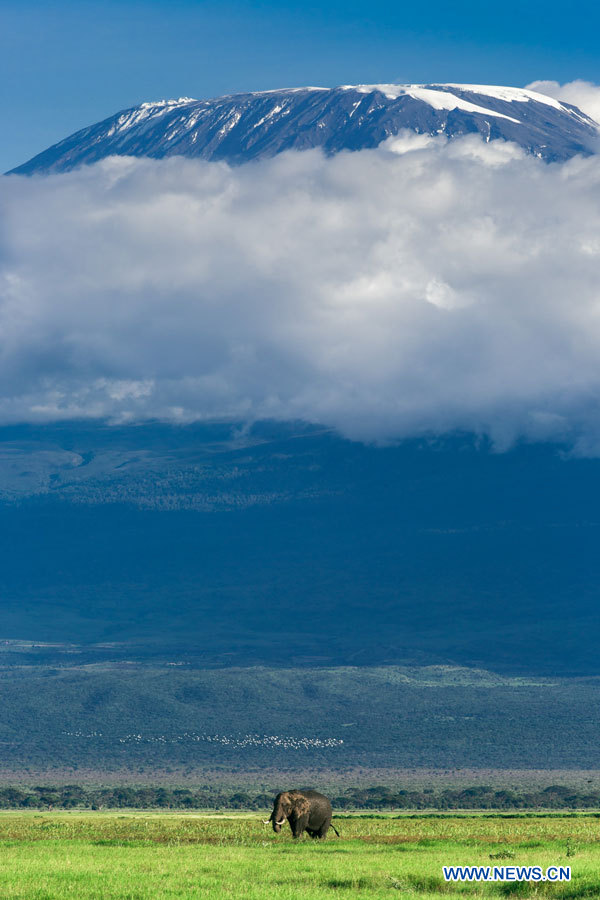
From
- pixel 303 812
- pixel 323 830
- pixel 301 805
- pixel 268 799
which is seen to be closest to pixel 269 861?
pixel 301 805

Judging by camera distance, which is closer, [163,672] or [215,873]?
[215,873]

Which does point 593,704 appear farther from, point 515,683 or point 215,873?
point 215,873

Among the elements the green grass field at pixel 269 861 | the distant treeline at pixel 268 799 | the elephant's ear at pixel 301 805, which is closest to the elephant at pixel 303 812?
the elephant's ear at pixel 301 805

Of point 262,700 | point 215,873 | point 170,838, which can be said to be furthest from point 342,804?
point 262,700

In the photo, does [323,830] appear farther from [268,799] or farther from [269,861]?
[268,799]

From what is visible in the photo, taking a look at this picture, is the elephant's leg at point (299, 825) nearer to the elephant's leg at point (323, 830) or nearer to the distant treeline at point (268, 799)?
the elephant's leg at point (323, 830)

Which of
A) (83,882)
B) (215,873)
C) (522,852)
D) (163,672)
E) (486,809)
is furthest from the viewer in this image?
(163,672)

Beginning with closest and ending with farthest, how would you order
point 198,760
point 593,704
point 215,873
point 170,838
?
point 215,873 < point 170,838 < point 198,760 < point 593,704

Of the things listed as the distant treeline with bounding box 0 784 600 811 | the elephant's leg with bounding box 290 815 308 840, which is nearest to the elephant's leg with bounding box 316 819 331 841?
the elephant's leg with bounding box 290 815 308 840
